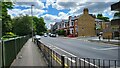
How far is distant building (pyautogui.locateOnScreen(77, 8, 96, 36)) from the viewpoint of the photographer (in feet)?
304

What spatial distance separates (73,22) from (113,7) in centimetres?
6187

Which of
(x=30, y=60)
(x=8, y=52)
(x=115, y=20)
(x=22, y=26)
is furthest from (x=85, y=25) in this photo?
(x=8, y=52)

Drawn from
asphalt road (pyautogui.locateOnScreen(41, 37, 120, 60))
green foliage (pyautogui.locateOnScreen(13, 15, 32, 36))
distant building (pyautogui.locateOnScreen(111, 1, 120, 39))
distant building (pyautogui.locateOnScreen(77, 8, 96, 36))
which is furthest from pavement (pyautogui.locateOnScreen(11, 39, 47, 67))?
distant building (pyautogui.locateOnScreen(77, 8, 96, 36))

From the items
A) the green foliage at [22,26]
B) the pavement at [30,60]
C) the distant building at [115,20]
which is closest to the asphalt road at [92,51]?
the pavement at [30,60]

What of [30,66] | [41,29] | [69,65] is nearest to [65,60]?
[69,65]

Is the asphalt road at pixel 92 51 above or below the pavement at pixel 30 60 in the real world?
below

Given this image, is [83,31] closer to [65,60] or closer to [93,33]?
[93,33]

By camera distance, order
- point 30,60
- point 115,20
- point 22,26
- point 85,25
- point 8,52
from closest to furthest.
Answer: point 8,52
point 30,60
point 115,20
point 22,26
point 85,25

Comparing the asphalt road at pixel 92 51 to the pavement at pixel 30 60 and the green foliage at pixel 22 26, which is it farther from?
the green foliage at pixel 22 26

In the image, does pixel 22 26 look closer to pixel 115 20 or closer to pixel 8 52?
pixel 115 20

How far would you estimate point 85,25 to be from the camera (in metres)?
94.5

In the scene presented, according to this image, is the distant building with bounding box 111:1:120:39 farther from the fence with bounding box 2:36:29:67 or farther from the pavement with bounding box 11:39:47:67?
the fence with bounding box 2:36:29:67

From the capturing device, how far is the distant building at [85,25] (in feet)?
304

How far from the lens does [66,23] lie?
11419 centimetres
